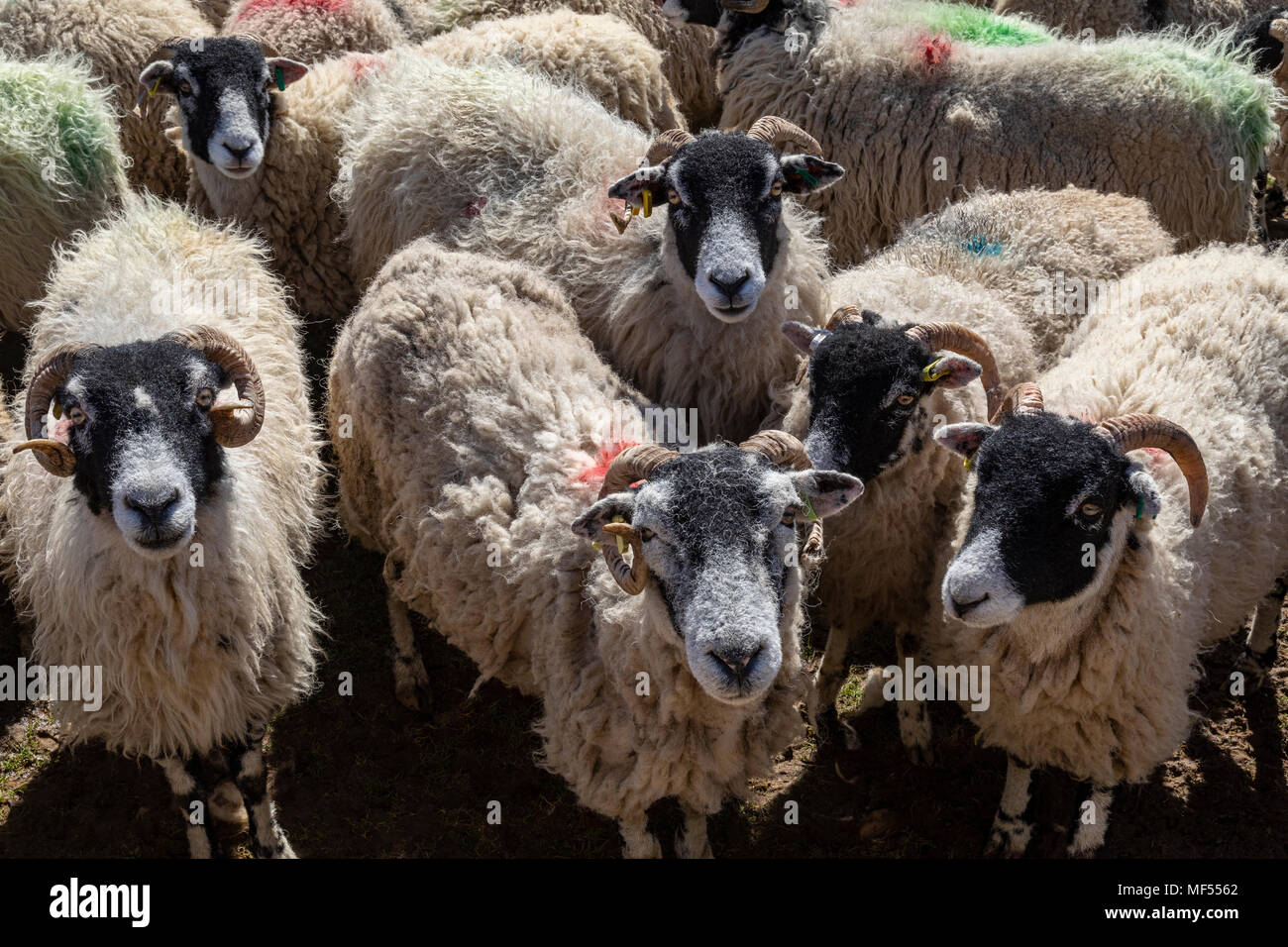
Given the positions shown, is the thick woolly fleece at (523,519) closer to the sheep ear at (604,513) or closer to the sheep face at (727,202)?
the sheep ear at (604,513)

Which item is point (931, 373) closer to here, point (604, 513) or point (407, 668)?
point (604, 513)

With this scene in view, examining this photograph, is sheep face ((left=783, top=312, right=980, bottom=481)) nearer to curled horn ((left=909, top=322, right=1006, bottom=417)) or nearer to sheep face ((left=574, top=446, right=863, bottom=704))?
curled horn ((left=909, top=322, right=1006, bottom=417))

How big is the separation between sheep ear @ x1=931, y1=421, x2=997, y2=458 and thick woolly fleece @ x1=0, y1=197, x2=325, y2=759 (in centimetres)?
289

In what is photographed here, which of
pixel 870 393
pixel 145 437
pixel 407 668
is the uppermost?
pixel 870 393

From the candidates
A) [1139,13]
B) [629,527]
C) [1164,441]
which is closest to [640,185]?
[629,527]

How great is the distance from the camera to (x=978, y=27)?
872cm

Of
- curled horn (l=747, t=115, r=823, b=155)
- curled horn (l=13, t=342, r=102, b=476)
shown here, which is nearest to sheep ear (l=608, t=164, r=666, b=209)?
curled horn (l=747, t=115, r=823, b=155)

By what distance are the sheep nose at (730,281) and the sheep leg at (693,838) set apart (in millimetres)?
2318

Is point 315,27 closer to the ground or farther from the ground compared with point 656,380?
farther from the ground

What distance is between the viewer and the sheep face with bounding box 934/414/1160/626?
423 centimetres

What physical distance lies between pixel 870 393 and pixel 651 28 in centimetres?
554
